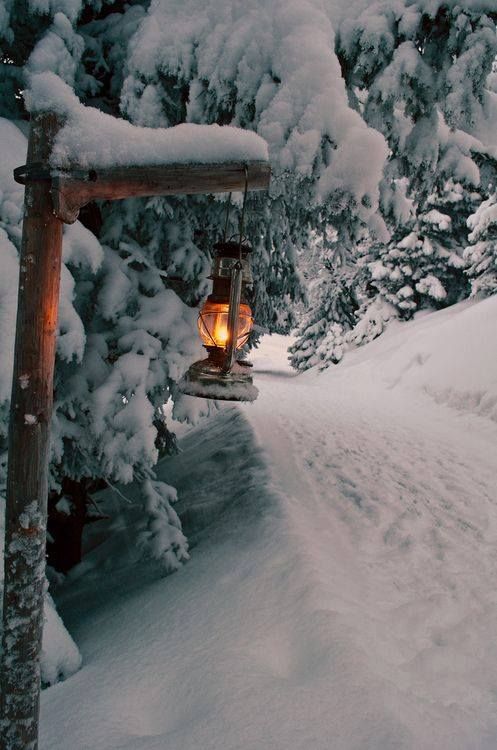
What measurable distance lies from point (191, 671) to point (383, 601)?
1.62m

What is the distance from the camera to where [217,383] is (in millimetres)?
2498

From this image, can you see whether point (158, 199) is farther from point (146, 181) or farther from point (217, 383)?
point (217, 383)

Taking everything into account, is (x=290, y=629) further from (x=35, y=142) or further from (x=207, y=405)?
(x=35, y=142)

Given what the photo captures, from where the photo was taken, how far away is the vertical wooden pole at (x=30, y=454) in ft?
8.18

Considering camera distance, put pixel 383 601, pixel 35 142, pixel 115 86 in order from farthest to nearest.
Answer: pixel 115 86
pixel 383 601
pixel 35 142

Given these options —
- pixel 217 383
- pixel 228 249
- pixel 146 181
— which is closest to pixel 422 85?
pixel 228 249

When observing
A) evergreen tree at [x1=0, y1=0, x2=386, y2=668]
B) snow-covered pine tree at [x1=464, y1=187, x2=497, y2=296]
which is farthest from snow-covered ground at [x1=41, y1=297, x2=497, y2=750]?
snow-covered pine tree at [x1=464, y1=187, x2=497, y2=296]

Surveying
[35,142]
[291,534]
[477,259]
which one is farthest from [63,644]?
[477,259]

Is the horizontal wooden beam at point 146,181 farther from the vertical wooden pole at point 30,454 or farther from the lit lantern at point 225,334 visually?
the lit lantern at point 225,334

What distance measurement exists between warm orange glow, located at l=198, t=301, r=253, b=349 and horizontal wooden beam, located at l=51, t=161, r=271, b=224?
0.58m

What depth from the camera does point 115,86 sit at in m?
5.39

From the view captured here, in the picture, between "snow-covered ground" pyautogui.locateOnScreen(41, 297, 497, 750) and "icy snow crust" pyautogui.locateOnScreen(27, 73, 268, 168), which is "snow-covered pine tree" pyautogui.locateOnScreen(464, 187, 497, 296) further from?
"icy snow crust" pyautogui.locateOnScreen(27, 73, 268, 168)

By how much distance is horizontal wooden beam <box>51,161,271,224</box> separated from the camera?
2441mm

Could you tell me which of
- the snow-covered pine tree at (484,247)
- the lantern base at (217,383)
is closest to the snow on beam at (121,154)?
the lantern base at (217,383)
